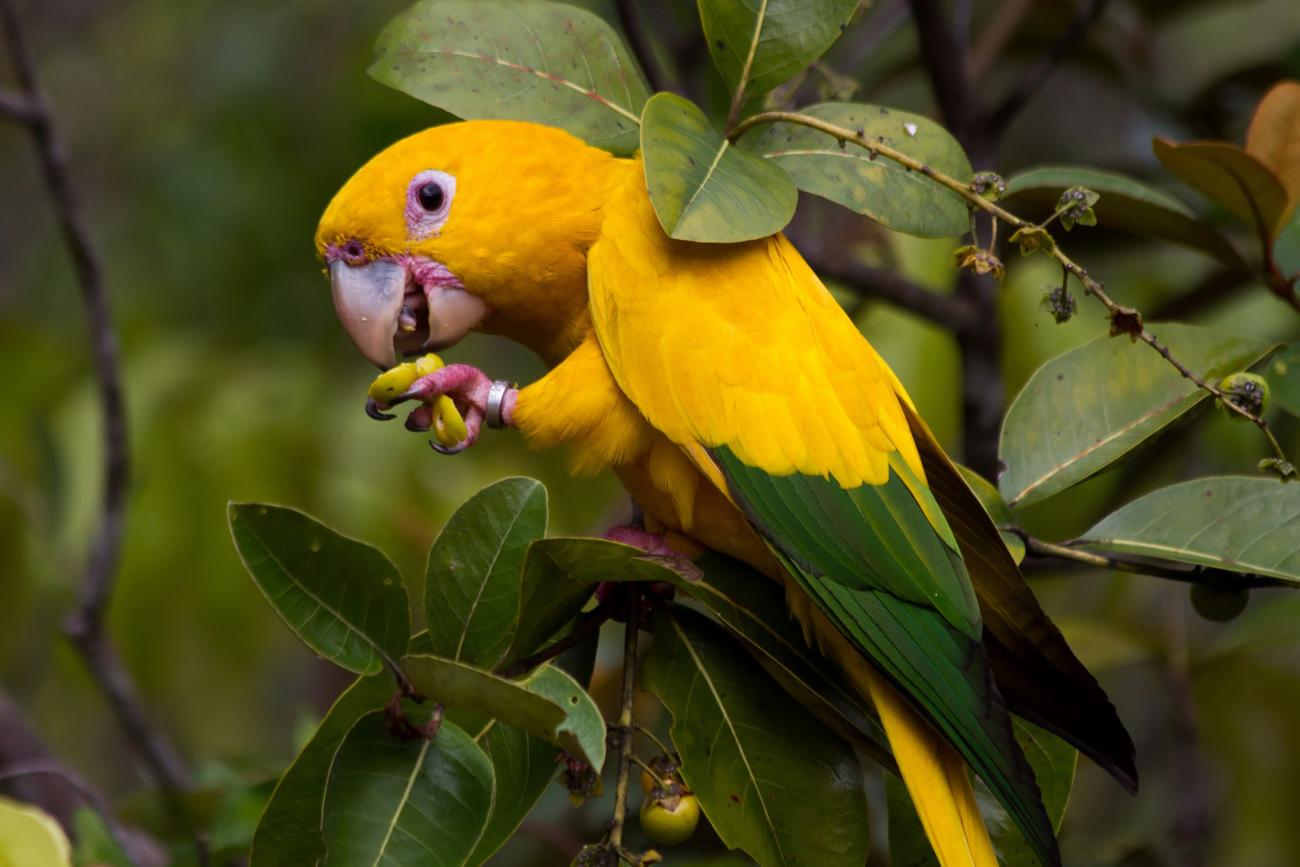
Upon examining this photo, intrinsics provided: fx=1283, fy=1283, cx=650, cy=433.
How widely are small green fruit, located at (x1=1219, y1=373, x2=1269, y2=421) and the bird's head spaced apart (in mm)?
783

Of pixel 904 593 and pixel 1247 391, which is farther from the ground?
pixel 1247 391

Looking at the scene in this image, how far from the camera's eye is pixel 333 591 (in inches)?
49.0

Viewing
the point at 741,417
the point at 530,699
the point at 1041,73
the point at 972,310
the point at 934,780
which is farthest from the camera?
the point at 1041,73

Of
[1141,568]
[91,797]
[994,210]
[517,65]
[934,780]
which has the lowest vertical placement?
[91,797]

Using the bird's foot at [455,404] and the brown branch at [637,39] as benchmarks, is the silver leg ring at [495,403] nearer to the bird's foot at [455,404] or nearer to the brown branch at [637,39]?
the bird's foot at [455,404]

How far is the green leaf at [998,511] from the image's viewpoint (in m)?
1.44

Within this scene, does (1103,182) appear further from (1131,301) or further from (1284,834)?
(1284,834)

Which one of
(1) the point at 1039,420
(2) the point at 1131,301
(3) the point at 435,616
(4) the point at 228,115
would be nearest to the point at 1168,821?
(2) the point at 1131,301

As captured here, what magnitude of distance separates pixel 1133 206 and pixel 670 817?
96 centimetres

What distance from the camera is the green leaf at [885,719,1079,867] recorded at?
144 centimetres

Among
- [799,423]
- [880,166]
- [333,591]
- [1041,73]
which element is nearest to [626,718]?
[333,591]

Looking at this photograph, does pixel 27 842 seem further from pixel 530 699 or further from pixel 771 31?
pixel 771 31

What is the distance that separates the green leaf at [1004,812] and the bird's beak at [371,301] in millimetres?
854

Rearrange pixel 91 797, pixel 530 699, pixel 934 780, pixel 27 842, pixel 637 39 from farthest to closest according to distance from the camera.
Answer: pixel 637 39 → pixel 91 797 → pixel 934 780 → pixel 27 842 → pixel 530 699
